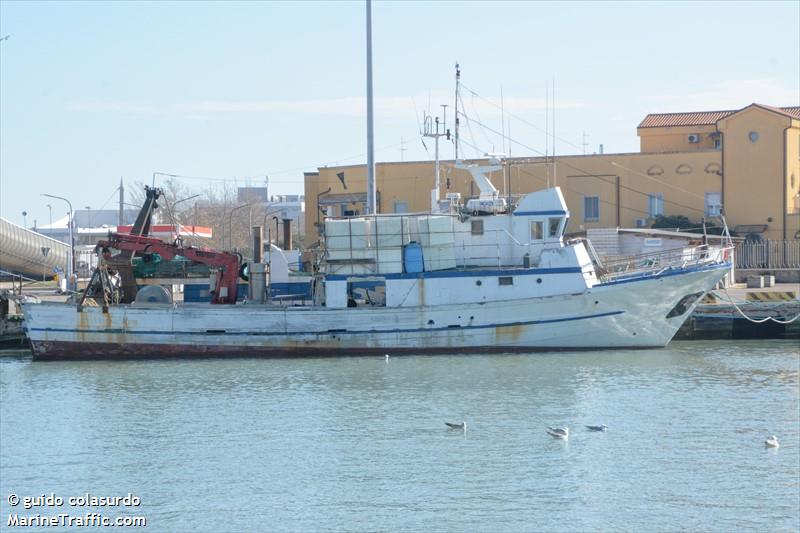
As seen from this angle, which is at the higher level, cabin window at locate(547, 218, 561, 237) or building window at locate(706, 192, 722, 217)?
building window at locate(706, 192, 722, 217)

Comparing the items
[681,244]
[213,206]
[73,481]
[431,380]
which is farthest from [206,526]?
[213,206]

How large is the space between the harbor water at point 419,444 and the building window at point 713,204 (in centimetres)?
2058

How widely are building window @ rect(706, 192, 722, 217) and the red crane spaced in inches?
963

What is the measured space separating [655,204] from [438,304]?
2235 cm

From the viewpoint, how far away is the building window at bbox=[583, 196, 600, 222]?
52.8 metres

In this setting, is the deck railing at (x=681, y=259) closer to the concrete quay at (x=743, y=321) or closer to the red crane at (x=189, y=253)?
the concrete quay at (x=743, y=321)

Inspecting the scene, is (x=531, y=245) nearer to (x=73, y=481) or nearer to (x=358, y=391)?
(x=358, y=391)

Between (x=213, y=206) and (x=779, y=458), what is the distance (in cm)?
8350

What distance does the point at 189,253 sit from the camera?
34406 millimetres

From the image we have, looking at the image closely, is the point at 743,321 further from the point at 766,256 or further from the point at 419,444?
the point at 419,444

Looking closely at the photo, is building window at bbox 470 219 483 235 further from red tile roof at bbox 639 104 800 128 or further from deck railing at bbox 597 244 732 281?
red tile roof at bbox 639 104 800 128

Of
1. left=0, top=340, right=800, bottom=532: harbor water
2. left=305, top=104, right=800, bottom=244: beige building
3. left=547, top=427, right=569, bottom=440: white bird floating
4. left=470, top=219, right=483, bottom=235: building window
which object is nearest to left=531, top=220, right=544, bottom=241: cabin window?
left=470, top=219, right=483, bottom=235: building window

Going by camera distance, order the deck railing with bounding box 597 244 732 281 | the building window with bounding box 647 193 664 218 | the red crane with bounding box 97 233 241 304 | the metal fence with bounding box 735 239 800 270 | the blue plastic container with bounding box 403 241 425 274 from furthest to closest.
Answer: the building window with bounding box 647 193 664 218
the metal fence with bounding box 735 239 800 270
the red crane with bounding box 97 233 241 304
the deck railing with bounding box 597 244 732 281
the blue plastic container with bounding box 403 241 425 274

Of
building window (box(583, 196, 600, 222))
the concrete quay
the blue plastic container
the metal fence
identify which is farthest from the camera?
building window (box(583, 196, 600, 222))
